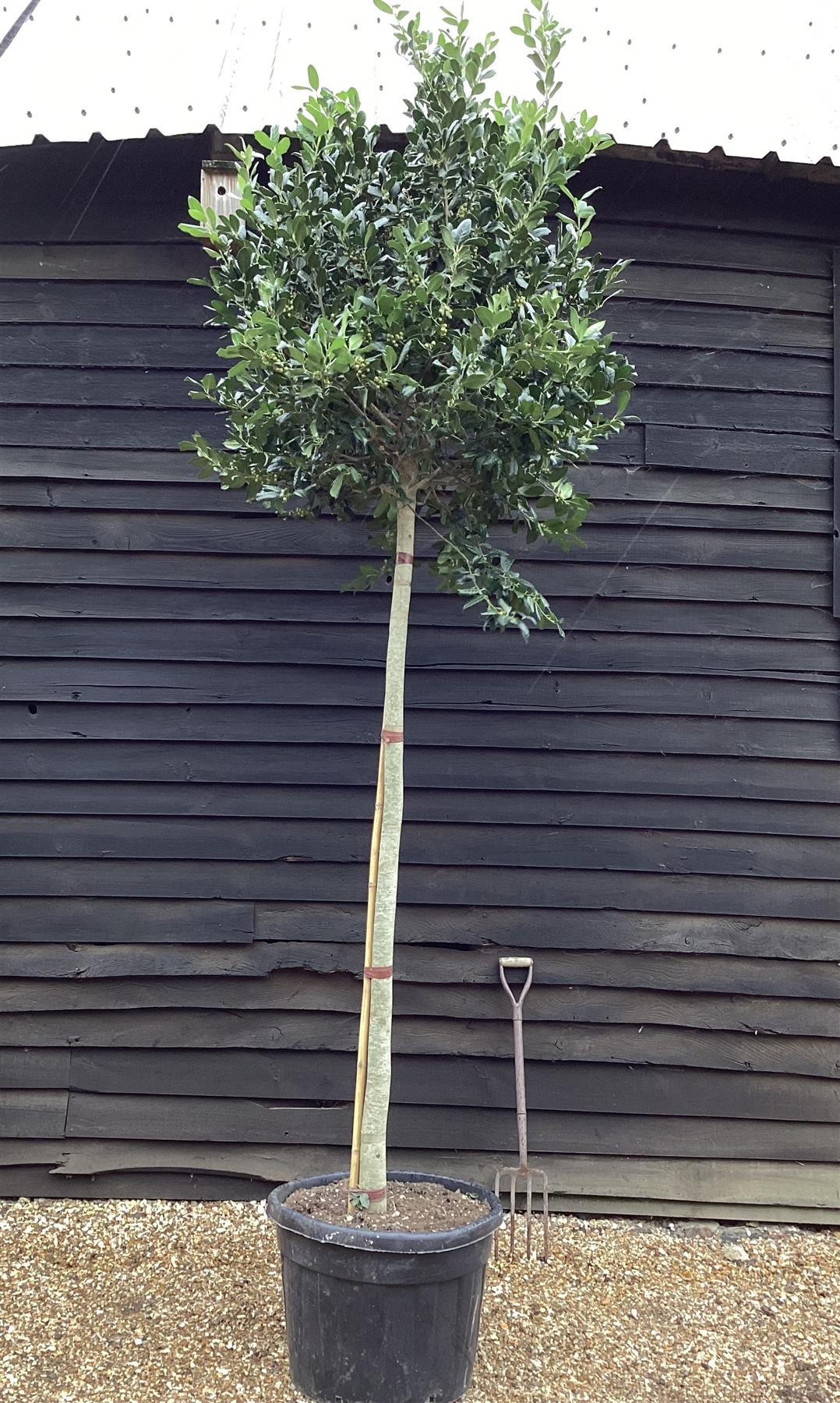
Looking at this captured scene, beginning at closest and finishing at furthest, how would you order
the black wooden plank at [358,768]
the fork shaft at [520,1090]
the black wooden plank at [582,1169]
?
the fork shaft at [520,1090]
the black wooden plank at [582,1169]
the black wooden plank at [358,768]

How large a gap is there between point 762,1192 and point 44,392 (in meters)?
3.91

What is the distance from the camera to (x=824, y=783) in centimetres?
353

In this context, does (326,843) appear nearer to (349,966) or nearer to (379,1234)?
(349,966)

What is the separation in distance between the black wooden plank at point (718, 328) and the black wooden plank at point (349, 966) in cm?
229

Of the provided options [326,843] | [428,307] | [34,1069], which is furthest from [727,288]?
[34,1069]

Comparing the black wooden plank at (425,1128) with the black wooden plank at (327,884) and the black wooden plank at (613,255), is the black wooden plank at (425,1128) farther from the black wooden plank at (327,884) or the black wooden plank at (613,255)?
the black wooden plank at (613,255)

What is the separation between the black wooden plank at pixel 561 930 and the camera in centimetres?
340

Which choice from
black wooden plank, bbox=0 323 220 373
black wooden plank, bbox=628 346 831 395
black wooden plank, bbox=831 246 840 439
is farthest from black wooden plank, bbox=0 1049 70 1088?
black wooden plank, bbox=831 246 840 439

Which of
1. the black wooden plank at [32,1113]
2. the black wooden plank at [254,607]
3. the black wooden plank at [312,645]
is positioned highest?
the black wooden plank at [254,607]

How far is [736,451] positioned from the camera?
142 inches

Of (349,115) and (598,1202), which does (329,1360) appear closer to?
(598,1202)

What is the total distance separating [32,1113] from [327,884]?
51.7 inches

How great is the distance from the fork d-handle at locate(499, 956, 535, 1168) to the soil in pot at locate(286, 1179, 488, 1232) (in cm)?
59

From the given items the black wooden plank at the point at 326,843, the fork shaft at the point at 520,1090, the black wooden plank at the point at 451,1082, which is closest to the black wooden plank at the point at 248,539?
the black wooden plank at the point at 326,843
